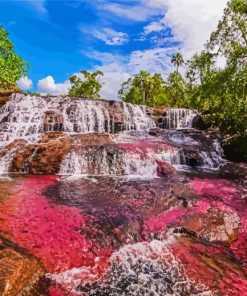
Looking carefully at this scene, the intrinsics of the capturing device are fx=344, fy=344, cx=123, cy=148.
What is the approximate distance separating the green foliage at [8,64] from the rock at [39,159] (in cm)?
2073

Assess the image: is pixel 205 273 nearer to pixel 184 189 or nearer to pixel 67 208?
pixel 67 208

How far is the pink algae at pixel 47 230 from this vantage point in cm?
898

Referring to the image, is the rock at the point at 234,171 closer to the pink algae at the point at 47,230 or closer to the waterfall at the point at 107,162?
the waterfall at the point at 107,162

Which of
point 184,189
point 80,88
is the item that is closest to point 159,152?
point 184,189

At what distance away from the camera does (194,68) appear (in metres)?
27.4

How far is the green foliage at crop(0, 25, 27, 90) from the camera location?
124ft

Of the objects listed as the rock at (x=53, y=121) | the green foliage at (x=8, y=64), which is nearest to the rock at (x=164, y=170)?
the rock at (x=53, y=121)

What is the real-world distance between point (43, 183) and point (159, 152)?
27.3ft

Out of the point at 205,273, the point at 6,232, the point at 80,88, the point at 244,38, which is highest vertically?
the point at 80,88

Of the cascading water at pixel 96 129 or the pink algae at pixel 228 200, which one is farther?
the cascading water at pixel 96 129

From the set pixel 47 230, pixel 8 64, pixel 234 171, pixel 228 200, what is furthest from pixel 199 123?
pixel 47 230

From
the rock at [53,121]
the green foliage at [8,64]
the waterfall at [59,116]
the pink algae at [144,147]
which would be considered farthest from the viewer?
the green foliage at [8,64]

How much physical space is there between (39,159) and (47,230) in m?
8.88

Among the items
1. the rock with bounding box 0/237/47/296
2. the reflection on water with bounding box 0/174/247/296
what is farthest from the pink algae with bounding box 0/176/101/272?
the rock with bounding box 0/237/47/296
